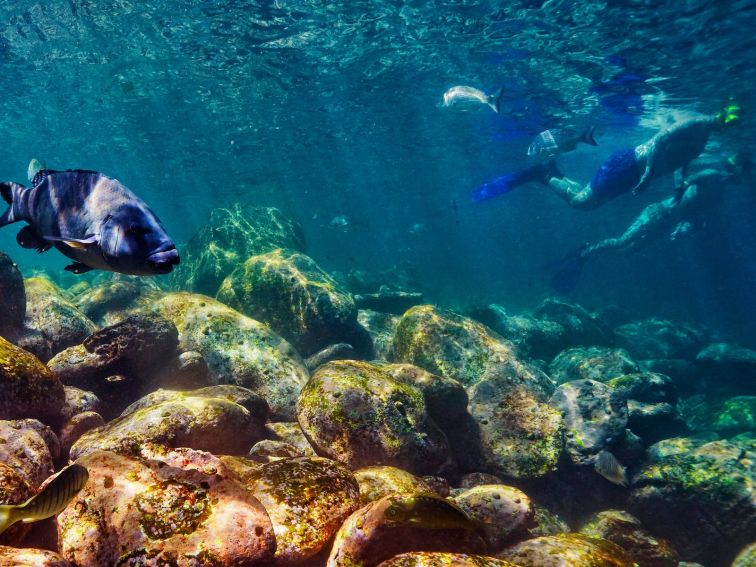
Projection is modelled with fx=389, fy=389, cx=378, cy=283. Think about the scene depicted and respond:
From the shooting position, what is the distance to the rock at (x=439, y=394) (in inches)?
239

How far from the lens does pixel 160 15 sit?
1470 cm

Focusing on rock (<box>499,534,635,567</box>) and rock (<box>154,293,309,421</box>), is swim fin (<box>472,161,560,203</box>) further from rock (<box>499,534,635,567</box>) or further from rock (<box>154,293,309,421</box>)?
rock (<box>499,534,635,567</box>)

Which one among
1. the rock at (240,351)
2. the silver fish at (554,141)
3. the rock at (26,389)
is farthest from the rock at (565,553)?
the silver fish at (554,141)

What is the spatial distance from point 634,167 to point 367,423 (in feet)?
61.8

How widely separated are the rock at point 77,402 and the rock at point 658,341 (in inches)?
798

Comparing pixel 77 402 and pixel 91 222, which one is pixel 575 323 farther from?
pixel 91 222

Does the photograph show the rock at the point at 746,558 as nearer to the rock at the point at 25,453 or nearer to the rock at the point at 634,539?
the rock at the point at 634,539

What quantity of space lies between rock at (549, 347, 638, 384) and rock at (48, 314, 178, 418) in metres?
9.96

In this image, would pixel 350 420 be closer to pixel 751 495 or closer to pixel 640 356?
pixel 751 495

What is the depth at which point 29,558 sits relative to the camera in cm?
223

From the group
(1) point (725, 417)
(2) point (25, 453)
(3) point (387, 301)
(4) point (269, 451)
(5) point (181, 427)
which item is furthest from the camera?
(3) point (387, 301)

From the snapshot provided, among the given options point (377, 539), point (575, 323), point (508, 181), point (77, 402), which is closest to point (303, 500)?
point (377, 539)

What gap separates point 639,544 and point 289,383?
18.5 feet

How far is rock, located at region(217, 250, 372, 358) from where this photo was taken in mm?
9477
